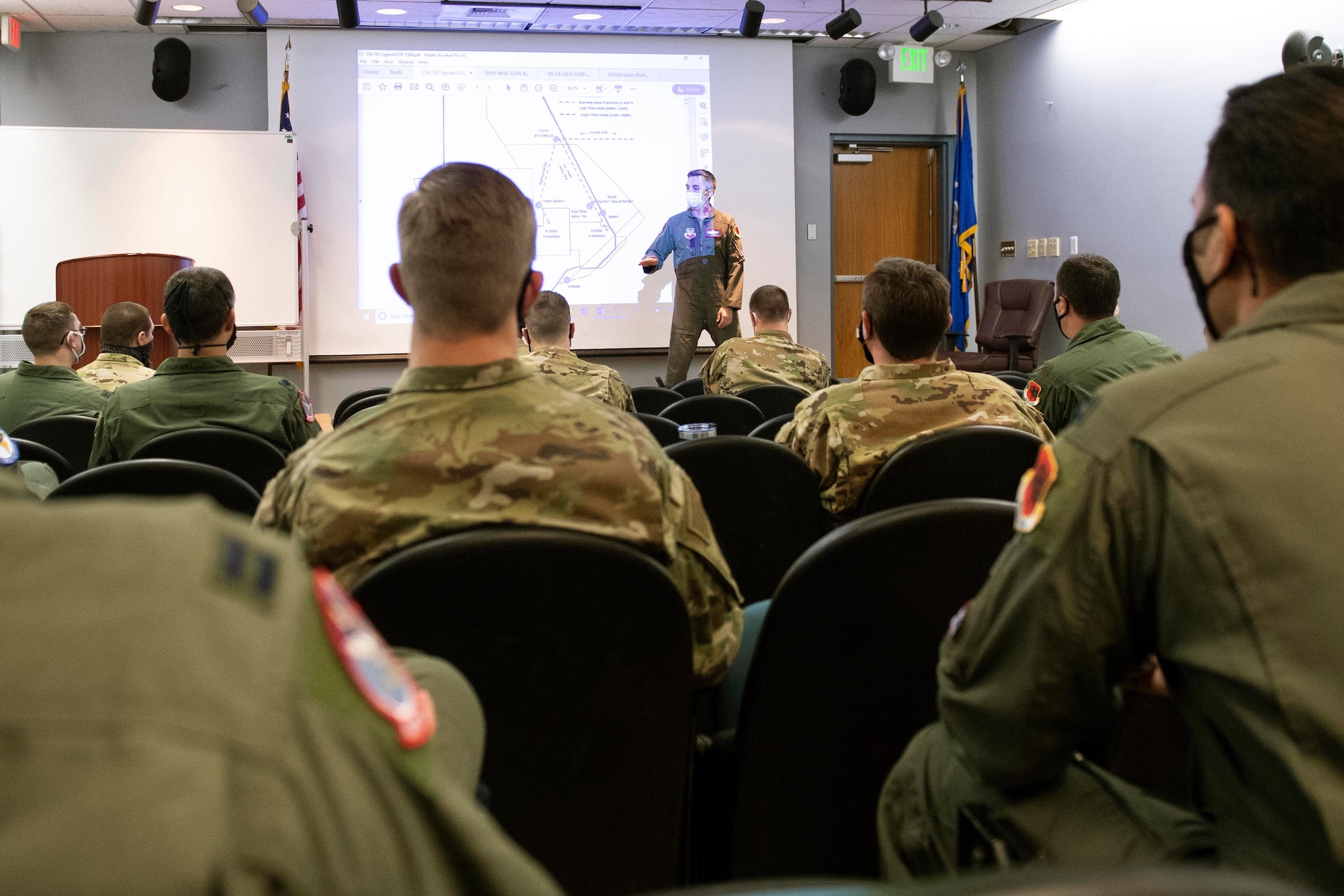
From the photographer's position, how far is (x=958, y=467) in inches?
76.7

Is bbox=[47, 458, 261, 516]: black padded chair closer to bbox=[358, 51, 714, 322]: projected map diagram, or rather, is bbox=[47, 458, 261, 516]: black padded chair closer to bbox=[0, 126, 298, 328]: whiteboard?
bbox=[0, 126, 298, 328]: whiteboard

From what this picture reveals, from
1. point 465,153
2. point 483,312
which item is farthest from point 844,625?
point 465,153

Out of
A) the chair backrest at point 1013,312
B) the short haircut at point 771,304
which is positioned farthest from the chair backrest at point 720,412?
the chair backrest at point 1013,312

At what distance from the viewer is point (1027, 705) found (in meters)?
0.87

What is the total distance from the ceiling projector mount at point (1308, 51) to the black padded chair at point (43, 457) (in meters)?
6.06

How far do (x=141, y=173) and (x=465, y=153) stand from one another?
86.7 inches

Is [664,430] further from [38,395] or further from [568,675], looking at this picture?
[38,395]

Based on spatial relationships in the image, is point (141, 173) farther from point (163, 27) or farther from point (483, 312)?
point (483, 312)

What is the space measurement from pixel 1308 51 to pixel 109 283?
718 centimetres

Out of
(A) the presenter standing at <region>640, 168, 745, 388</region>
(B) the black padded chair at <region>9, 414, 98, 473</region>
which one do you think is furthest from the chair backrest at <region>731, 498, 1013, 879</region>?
(A) the presenter standing at <region>640, 168, 745, 388</region>

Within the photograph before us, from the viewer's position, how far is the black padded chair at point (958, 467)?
1.92 metres

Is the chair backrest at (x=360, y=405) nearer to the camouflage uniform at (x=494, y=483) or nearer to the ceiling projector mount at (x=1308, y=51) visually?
the camouflage uniform at (x=494, y=483)

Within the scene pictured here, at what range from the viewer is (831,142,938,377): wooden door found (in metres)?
9.17

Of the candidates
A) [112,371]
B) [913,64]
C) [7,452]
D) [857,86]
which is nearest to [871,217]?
[857,86]
